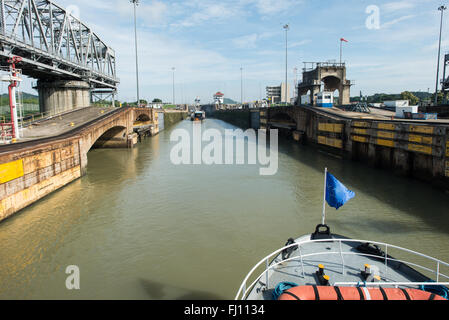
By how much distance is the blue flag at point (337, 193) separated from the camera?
33.0ft

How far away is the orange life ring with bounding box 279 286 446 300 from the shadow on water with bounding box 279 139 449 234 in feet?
→ 35.0

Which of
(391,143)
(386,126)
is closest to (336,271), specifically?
(391,143)

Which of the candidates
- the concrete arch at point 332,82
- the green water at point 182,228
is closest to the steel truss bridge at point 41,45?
the green water at point 182,228

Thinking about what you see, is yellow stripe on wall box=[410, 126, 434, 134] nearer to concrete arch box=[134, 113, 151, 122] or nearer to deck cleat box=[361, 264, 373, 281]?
deck cleat box=[361, 264, 373, 281]

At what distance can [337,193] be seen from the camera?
33.2 ft

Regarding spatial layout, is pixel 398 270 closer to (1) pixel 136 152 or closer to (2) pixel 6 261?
(2) pixel 6 261

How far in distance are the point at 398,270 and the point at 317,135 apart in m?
39.5

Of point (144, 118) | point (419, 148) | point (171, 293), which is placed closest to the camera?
point (171, 293)

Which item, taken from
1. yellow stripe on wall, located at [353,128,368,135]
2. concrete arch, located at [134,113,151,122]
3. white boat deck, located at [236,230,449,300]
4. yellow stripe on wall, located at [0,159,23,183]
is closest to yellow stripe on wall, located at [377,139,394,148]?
yellow stripe on wall, located at [353,128,368,135]

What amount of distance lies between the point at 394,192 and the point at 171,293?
774 inches

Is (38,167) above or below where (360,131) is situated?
below

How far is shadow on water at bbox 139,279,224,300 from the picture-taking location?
10062mm

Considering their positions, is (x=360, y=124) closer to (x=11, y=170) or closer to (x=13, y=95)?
(x=11, y=170)

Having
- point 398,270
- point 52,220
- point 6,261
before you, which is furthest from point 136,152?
point 398,270
